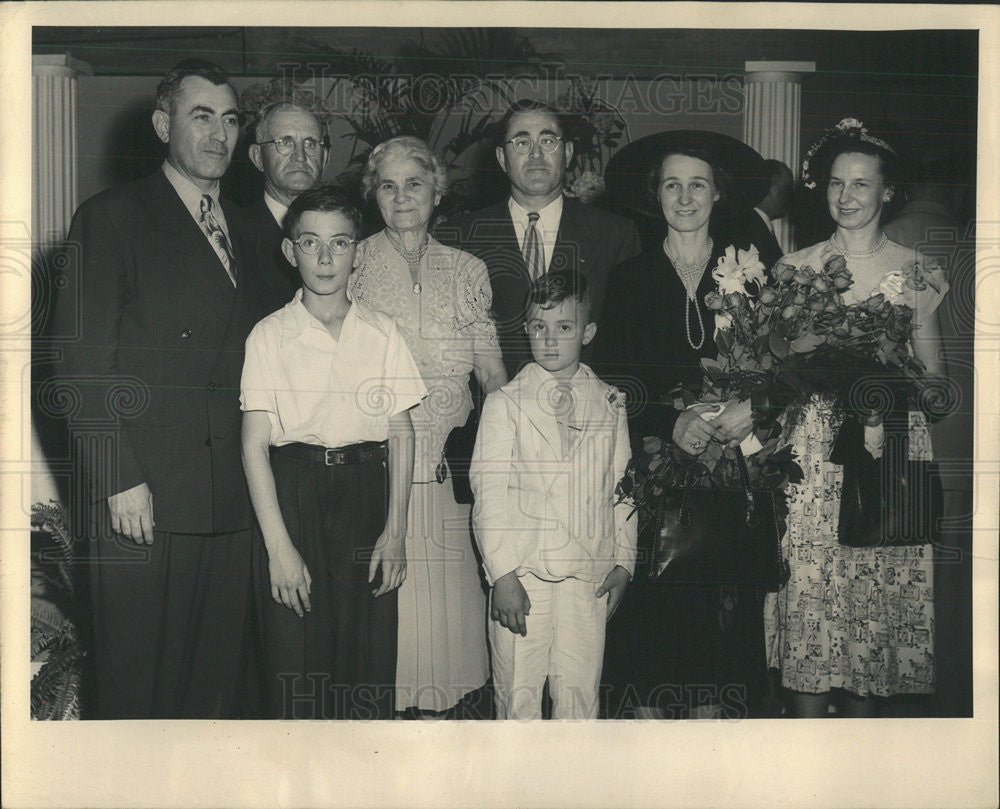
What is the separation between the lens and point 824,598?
10.5ft

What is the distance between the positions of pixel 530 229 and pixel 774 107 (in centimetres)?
86

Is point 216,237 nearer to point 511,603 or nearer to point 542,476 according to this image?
point 542,476

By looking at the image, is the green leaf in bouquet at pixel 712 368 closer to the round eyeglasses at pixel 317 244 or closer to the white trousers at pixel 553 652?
the white trousers at pixel 553 652

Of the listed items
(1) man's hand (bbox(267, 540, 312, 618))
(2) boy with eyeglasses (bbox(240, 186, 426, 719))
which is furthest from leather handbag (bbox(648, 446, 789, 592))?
(1) man's hand (bbox(267, 540, 312, 618))

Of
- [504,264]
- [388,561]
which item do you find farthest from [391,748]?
[504,264]

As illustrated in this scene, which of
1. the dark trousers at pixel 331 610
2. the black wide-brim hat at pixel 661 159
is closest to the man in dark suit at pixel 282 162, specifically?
the dark trousers at pixel 331 610

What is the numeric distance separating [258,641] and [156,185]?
144 centimetres

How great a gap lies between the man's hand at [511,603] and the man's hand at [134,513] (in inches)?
42.8

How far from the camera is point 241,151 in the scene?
315 centimetres

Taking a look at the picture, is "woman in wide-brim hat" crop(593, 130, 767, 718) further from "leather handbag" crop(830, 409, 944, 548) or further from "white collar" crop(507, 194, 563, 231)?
"leather handbag" crop(830, 409, 944, 548)

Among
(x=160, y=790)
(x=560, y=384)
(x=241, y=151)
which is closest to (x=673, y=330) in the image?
(x=560, y=384)

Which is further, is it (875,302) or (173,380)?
(875,302)

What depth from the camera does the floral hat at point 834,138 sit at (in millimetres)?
3215

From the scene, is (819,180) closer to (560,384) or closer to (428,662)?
(560,384)
